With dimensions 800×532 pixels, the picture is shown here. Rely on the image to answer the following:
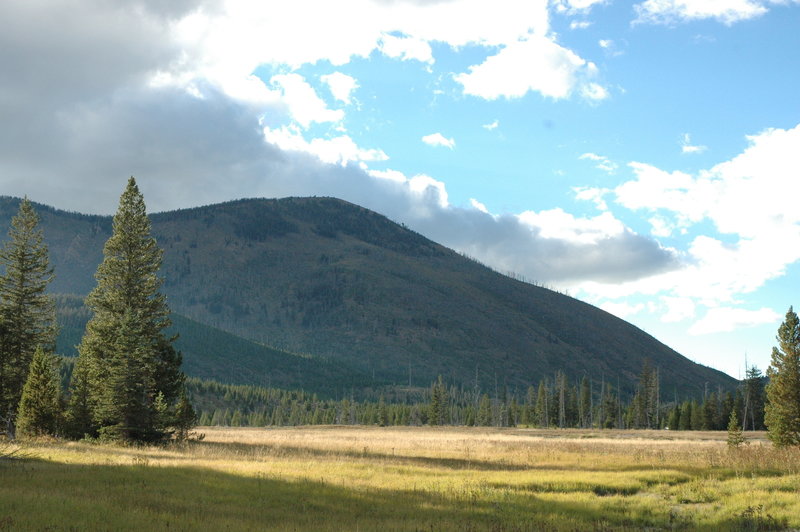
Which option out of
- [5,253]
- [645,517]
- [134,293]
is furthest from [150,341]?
[645,517]

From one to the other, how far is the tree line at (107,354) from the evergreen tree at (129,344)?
0.06m

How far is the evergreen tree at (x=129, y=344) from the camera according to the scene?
119ft

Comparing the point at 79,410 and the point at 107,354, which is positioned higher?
the point at 107,354

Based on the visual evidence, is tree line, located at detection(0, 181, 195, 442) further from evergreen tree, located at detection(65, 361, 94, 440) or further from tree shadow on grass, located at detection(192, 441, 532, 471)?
tree shadow on grass, located at detection(192, 441, 532, 471)

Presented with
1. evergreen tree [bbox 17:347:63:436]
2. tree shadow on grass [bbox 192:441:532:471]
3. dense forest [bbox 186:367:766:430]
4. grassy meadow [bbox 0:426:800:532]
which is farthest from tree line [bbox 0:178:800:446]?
dense forest [bbox 186:367:766:430]

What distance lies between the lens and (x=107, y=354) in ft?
127

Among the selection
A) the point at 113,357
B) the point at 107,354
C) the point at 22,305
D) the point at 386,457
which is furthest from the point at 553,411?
the point at 113,357

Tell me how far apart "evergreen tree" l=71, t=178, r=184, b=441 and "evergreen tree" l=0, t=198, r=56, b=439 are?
6791mm

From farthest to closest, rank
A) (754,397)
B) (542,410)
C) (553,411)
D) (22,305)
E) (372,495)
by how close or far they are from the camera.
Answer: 1. (553,411)
2. (542,410)
3. (754,397)
4. (22,305)
5. (372,495)

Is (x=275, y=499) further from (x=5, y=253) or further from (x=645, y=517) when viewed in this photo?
(x=5, y=253)

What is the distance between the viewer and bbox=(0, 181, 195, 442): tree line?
3638 centimetres

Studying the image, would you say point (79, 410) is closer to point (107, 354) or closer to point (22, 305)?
point (107, 354)

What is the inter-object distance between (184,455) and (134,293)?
14.0 m

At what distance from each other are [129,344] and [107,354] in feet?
11.1
